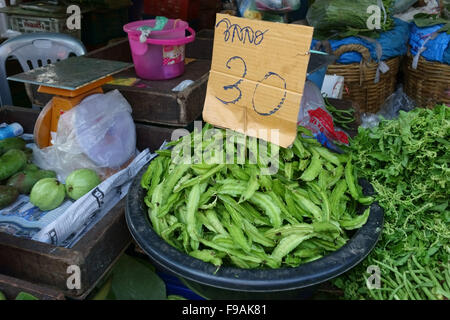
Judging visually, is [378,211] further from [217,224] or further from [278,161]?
[217,224]

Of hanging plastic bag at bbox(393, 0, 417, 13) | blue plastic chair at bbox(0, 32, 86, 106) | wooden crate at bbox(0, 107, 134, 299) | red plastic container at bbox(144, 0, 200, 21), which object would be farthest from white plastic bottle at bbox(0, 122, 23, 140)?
hanging plastic bag at bbox(393, 0, 417, 13)

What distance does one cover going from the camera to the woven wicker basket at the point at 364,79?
12.2 ft

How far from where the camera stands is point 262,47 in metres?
1.35

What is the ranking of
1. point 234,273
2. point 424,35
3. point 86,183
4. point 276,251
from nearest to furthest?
1. point 234,273
2. point 276,251
3. point 86,183
4. point 424,35

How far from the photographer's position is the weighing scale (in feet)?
5.98

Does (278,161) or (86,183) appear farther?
(86,183)

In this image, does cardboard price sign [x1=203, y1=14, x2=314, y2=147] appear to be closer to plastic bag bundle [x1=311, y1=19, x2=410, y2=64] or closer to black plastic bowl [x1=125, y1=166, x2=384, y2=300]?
black plastic bowl [x1=125, y1=166, x2=384, y2=300]

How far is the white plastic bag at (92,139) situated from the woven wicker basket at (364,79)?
2.36 meters

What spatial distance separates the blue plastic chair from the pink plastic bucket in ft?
1.80

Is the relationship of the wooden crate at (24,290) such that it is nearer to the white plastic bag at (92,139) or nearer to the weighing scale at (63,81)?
the white plastic bag at (92,139)

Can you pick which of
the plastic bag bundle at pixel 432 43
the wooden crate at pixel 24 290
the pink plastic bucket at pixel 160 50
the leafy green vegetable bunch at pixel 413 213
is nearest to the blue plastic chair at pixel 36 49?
the pink plastic bucket at pixel 160 50

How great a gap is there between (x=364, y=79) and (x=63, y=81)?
2.98m

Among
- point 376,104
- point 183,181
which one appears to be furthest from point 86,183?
point 376,104

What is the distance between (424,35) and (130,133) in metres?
3.16
